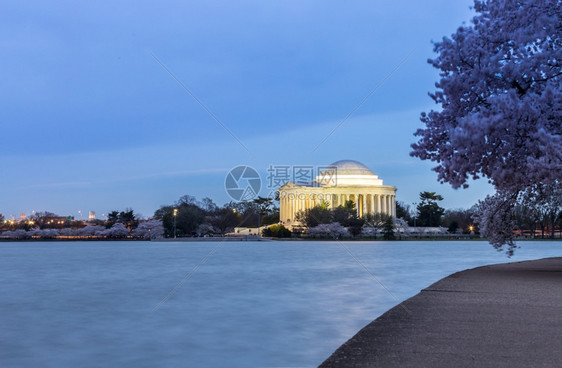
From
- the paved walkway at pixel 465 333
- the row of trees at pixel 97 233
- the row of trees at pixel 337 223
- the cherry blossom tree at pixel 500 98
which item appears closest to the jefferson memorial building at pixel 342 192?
the row of trees at pixel 337 223

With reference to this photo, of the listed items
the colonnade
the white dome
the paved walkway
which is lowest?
the paved walkway

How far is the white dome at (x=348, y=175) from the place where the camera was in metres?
182

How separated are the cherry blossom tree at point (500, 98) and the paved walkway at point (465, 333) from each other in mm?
4229

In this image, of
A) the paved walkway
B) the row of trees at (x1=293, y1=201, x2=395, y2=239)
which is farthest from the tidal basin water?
the row of trees at (x1=293, y1=201, x2=395, y2=239)

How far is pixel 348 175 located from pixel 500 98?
538 feet

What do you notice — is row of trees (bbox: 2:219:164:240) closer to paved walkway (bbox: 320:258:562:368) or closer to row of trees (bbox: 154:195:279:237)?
row of trees (bbox: 154:195:279:237)

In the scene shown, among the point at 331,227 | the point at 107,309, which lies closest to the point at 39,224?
the point at 331,227

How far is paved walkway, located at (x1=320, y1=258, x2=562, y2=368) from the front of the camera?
1027 centimetres

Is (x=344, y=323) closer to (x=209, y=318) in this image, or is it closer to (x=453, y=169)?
(x=209, y=318)

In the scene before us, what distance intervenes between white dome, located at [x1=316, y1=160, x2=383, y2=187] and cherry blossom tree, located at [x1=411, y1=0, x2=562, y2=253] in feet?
512

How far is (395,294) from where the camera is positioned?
2344 cm

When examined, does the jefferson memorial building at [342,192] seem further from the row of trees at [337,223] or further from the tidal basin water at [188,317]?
the tidal basin water at [188,317]

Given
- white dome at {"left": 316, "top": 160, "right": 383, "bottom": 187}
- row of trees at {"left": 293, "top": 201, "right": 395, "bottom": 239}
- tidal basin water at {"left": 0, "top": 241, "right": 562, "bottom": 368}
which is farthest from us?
white dome at {"left": 316, "top": 160, "right": 383, "bottom": 187}

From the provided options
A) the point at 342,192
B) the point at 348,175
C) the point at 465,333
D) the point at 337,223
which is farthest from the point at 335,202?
the point at 465,333
